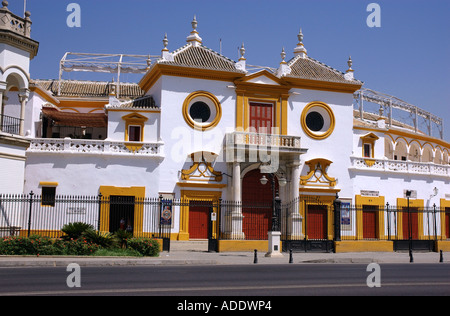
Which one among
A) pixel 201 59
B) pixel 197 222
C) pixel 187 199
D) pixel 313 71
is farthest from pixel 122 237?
pixel 313 71

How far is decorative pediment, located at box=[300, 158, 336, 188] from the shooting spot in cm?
3419

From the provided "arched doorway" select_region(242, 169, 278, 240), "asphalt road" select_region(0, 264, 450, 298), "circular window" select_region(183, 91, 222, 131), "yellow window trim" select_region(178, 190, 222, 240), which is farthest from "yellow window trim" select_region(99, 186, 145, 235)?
"asphalt road" select_region(0, 264, 450, 298)

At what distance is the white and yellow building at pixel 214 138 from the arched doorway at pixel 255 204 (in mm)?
114

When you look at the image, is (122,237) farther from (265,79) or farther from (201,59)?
(265,79)

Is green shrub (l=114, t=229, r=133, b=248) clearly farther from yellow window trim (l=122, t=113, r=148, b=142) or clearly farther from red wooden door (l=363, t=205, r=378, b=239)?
red wooden door (l=363, t=205, r=378, b=239)

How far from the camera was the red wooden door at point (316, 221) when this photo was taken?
111ft

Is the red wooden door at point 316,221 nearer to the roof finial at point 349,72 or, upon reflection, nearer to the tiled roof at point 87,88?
the roof finial at point 349,72

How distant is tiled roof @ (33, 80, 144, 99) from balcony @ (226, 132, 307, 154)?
40.2 feet

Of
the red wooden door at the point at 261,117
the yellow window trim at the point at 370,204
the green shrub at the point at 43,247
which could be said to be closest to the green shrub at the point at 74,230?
the green shrub at the point at 43,247

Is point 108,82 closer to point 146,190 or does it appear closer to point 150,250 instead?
point 146,190

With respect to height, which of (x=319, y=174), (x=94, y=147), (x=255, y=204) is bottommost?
(x=255, y=204)

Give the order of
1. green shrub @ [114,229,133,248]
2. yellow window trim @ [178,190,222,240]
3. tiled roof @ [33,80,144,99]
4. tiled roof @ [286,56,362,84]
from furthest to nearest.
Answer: tiled roof @ [33,80,144,99], tiled roof @ [286,56,362,84], yellow window trim @ [178,190,222,240], green shrub @ [114,229,133,248]

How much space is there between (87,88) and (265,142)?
17.7m

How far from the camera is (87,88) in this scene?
42.3 metres
